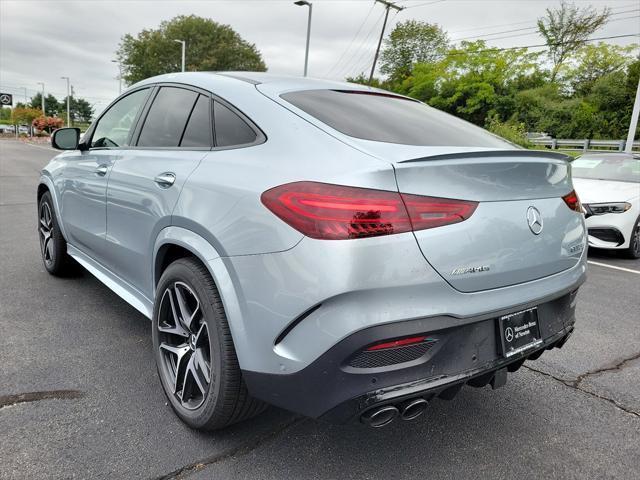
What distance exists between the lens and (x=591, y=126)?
122 feet

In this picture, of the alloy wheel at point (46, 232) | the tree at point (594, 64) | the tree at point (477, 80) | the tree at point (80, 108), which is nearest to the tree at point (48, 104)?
the tree at point (80, 108)

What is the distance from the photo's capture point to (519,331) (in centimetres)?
202

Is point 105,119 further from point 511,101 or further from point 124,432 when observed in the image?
point 511,101

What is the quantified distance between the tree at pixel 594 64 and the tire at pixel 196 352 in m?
46.3

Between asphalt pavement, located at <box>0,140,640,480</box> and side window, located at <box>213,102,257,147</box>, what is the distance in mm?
1312

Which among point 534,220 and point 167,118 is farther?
point 167,118

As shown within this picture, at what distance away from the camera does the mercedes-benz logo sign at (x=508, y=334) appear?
1.96 m

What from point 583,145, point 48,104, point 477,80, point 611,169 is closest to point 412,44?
point 477,80

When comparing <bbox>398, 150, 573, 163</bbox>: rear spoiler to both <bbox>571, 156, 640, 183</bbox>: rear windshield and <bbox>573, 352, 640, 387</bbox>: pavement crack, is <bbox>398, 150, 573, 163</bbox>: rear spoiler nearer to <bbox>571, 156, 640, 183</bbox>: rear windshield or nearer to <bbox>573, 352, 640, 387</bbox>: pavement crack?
<bbox>573, 352, 640, 387</bbox>: pavement crack

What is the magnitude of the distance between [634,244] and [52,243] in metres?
6.97

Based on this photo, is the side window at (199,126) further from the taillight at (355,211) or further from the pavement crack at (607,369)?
the pavement crack at (607,369)

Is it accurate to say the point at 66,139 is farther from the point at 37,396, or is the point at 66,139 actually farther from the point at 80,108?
the point at 80,108

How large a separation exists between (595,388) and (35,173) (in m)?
15.8

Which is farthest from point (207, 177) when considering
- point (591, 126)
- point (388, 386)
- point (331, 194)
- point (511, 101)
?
point (511, 101)
